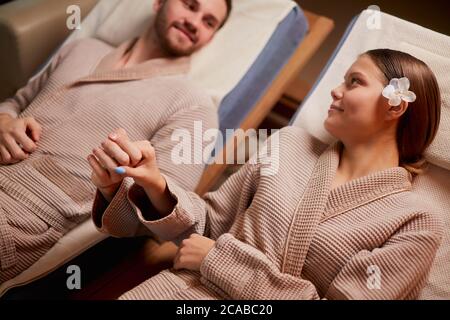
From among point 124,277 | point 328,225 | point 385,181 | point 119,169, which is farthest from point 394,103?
point 124,277

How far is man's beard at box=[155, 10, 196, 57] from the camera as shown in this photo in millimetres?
1402

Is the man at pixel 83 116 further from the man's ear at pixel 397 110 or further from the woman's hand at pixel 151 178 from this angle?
the man's ear at pixel 397 110

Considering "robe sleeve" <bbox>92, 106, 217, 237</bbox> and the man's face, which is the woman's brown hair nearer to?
"robe sleeve" <bbox>92, 106, 217, 237</bbox>

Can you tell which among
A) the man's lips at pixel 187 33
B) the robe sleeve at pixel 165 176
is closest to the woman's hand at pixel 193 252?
the robe sleeve at pixel 165 176

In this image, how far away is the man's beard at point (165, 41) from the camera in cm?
140

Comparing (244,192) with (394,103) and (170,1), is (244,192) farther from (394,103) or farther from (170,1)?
(170,1)

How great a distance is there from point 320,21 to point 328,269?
1021mm

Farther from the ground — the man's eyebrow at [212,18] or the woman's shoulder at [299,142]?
the man's eyebrow at [212,18]
